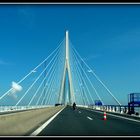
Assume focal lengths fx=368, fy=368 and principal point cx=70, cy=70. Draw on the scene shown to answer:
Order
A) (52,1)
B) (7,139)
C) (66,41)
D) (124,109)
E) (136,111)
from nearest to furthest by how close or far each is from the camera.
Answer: (52,1) → (7,139) → (136,111) → (124,109) → (66,41)

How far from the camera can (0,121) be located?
11.8 m

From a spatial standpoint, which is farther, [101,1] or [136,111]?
[136,111]

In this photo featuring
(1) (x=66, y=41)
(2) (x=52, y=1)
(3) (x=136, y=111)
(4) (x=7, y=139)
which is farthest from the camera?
(1) (x=66, y=41)

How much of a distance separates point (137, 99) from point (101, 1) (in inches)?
1286

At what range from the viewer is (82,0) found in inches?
401

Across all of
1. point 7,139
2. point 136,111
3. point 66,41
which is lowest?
point 7,139

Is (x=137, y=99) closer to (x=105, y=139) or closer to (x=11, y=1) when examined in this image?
(x=105, y=139)

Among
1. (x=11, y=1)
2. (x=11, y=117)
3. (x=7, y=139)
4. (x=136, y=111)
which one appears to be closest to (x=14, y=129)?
(x=11, y=117)

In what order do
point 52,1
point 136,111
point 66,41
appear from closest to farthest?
point 52,1 → point 136,111 → point 66,41

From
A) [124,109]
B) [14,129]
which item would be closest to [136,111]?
[124,109]

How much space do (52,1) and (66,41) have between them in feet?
218

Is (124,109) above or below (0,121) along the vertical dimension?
above

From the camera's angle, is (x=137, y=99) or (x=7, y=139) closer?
(x=7, y=139)

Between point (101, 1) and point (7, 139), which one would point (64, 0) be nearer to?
point (101, 1)
